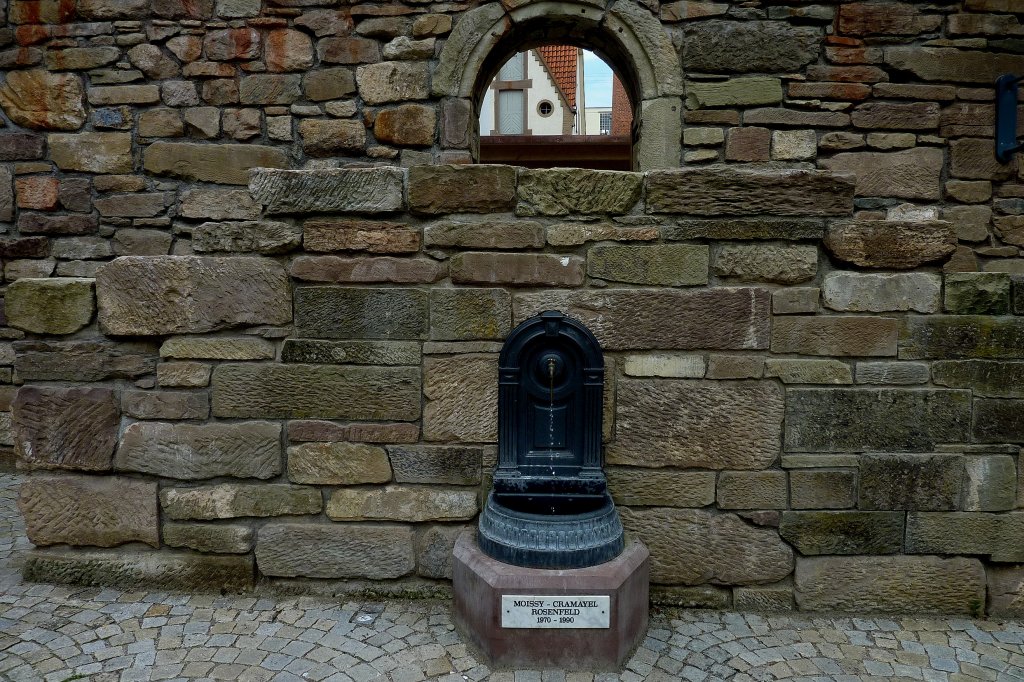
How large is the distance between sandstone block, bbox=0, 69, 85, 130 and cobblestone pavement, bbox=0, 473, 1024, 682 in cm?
→ 332

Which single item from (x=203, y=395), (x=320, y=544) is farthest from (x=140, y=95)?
(x=320, y=544)

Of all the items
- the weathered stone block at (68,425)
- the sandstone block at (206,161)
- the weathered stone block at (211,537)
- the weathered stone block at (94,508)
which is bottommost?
the weathered stone block at (211,537)

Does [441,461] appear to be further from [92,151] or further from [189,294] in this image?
[92,151]

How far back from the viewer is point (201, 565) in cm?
275

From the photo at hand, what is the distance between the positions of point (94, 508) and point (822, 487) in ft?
10.5

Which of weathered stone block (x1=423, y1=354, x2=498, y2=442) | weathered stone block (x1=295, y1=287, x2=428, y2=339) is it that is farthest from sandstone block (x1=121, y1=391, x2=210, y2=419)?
weathered stone block (x1=423, y1=354, x2=498, y2=442)

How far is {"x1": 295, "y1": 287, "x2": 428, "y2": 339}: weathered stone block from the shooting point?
104 inches

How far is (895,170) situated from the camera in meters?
4.12

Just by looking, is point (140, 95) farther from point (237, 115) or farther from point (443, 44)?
point (443, 44)

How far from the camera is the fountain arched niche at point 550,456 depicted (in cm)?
231

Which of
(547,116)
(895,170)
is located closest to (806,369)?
(895,170)

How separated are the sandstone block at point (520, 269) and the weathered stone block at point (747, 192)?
0.44 metres

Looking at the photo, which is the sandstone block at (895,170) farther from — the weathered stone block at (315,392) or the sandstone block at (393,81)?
the weathered stone block at (315,392)

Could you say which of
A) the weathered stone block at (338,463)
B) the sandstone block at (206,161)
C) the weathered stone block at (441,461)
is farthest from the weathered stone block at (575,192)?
the sandstone block at (206,161)
